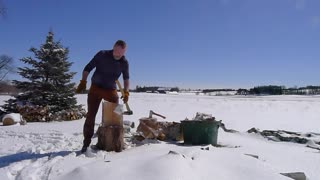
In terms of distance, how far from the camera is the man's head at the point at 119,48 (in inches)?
252

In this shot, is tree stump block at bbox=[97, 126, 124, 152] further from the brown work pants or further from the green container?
the green container

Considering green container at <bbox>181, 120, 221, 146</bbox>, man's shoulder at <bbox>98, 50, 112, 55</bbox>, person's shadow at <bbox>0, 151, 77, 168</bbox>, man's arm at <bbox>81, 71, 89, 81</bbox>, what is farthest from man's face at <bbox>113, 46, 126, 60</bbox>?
green container at <bbox>181, 120, 221, 146</bbox>

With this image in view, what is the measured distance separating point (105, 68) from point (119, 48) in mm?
402

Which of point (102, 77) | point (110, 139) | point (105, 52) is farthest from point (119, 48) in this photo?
point (110, 139)

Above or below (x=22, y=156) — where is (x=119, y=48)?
above

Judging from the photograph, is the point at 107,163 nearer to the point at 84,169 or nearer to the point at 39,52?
the point at 84,169

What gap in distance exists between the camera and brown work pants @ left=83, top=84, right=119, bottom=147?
21.0 ft

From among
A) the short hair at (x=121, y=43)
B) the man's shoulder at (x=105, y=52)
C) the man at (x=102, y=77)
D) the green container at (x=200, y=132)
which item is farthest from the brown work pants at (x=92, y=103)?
the green container at (x=200, y=132)

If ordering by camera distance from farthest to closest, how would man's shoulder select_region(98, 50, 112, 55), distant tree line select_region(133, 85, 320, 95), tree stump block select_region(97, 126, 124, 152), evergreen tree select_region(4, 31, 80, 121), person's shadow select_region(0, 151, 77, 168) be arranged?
distant tree line select_region(133, 85, 320, 95) → evergreen tree select_region(4, 31, 80, 121) → man's shoulder select_region(98, 50, 112, 55) → tree stump block select_region(97, 126, 124, 152) → person's shadow select_region(0, 151, 77, 168)

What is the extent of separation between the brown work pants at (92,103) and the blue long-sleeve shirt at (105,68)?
86 millimetres

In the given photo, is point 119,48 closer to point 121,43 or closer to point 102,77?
point 121,43

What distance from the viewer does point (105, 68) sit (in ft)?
21.5

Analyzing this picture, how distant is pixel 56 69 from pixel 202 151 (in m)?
9.95

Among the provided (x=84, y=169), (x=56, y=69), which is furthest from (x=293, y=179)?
(x=56, y=69)
